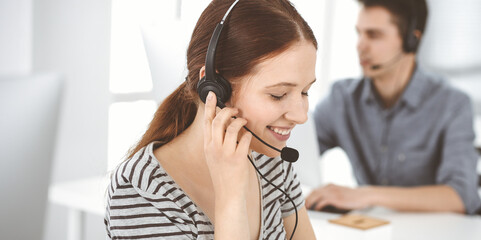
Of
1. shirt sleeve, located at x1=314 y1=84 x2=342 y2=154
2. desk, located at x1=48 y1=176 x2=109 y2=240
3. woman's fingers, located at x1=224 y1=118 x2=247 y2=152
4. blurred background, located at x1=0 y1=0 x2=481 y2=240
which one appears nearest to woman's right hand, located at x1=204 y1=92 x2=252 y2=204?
woman's fingers, located at x1=224 y1=118 x2=247 y2=152

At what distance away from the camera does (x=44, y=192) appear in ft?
3.57

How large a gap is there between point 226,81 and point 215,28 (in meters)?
0.09

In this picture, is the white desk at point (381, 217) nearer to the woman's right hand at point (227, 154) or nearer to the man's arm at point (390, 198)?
the man's arm at point (390, 198)

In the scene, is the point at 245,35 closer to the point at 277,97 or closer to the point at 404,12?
the point at 277,97

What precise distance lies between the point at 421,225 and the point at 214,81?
840 mm

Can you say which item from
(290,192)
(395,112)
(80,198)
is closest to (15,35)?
(80,198)

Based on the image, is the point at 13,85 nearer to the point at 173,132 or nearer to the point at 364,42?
the point at 173,132

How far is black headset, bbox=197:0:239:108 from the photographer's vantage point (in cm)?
90

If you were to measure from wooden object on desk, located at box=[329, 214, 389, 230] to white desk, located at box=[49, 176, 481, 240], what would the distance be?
0.04 meters

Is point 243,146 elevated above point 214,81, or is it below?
below

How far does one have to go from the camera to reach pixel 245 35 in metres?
0.92

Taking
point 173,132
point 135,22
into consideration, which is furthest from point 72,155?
point 173,132

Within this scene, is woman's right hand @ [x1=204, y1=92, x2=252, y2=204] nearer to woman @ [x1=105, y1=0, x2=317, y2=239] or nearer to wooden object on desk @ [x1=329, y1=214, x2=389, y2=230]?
woman @ [x1=105, y1=0, x2=317, y2=239]

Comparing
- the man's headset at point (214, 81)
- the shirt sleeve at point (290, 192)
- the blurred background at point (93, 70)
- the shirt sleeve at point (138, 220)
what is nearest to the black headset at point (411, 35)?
the blurred background at point (93, 70)
